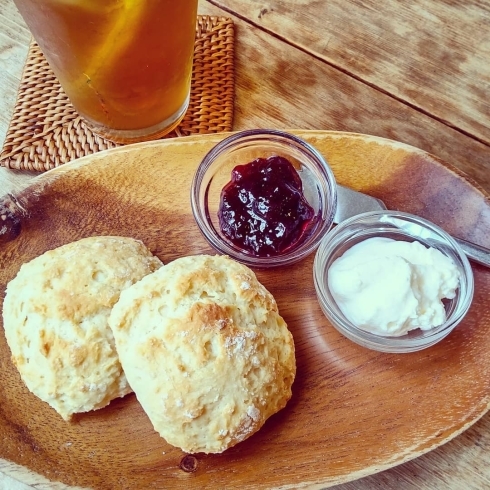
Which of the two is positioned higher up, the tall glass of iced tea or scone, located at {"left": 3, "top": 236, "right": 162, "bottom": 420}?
the tall glass of iced tea

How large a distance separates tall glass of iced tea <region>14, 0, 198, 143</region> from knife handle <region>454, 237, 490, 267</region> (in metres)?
1.18

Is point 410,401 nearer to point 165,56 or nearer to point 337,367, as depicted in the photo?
point 337,367

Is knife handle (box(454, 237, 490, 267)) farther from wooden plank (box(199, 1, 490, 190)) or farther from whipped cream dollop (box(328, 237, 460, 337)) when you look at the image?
wooden plank (box(199, 1, 490, 190))

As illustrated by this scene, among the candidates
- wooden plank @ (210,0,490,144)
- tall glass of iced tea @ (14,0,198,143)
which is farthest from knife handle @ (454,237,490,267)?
tall glass of iced tea @ (14,0,198,143)

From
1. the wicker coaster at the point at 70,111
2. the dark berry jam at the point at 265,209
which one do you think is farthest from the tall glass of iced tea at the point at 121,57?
the dark berry jam at the point at 265,209

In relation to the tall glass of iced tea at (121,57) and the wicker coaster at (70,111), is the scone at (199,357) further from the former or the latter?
the wicker coaster at (70,111)

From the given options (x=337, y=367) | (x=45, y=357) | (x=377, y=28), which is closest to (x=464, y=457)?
(x=337, y=367)

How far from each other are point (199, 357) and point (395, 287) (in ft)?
2.14

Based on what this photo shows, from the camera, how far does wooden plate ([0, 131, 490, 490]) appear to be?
1.88 m

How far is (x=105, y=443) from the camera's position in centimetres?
191

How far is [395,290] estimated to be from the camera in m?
1.94

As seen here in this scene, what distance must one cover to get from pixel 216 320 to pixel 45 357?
1.70ft

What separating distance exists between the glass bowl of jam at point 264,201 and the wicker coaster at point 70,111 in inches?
11.7

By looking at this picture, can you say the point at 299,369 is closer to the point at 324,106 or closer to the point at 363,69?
the point at 324,106
